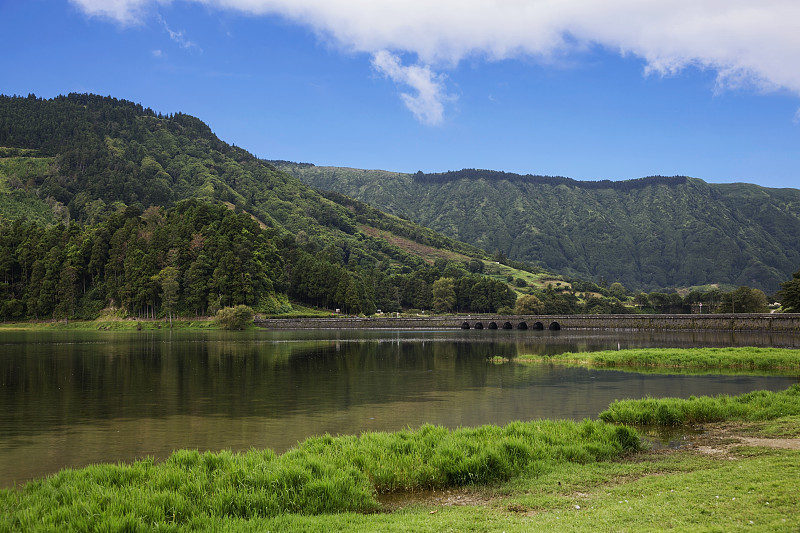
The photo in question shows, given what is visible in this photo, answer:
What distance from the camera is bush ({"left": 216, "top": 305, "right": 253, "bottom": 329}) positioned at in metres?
152

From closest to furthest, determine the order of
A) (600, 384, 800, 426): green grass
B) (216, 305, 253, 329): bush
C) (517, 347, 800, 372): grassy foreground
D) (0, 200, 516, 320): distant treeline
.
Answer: (600, 384, 800, 426): green grass, (517, 347, 800, 372): grassy foreground, (216, 305, 253, 329): bush, (0, 200, 516, 320): distant treeline

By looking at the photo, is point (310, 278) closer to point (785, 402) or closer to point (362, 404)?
point (362, 404)

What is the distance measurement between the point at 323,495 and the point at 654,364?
5395 cm

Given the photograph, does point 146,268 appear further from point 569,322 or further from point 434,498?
point 434,498

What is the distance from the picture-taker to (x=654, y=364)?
6156cm

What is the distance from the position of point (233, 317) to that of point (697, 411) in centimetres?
13573

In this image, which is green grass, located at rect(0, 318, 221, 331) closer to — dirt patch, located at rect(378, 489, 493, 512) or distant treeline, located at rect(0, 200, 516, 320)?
distant treeline, located at rect(0, 200, 516, 320)

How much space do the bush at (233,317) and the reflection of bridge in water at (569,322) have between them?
384 inches

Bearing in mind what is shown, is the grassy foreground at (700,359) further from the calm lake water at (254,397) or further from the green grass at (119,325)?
the green grass at (119,325)

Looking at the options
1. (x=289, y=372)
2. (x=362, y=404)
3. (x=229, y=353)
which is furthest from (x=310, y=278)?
(x=362, y=404)

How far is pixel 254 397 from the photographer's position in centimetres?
4116

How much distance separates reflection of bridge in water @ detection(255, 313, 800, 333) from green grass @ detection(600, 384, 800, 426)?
103 meters

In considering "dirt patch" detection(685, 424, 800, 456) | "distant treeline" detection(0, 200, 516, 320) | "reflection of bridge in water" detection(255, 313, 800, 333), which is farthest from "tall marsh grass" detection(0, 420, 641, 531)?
"distant treeline" detection(0, 200, 516, 320)

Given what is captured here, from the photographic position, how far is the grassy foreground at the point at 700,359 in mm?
57000
